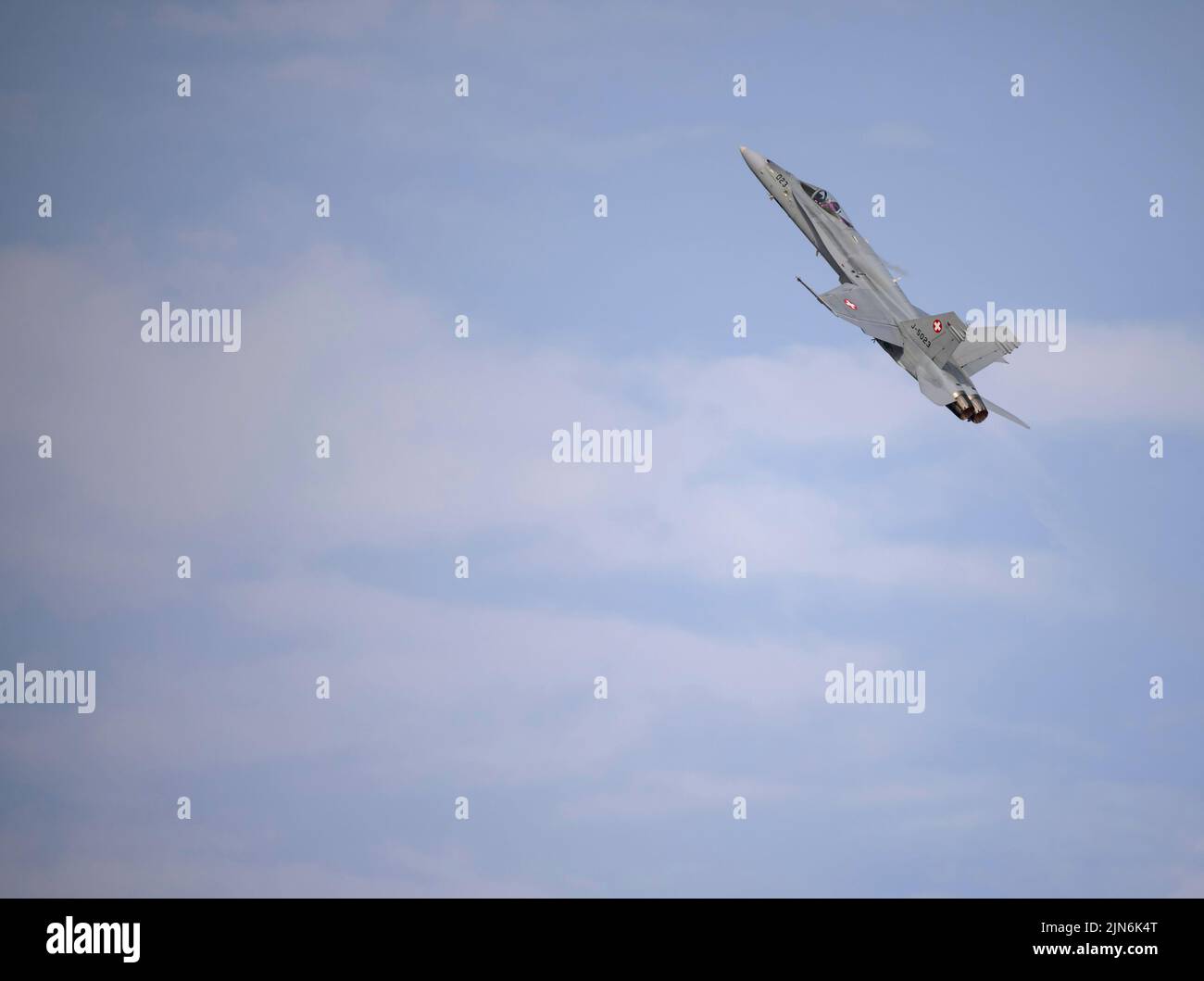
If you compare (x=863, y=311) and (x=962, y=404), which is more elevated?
(x=863, y=311)

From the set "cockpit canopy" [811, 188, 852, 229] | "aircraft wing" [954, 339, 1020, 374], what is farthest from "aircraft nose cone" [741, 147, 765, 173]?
"aircraft wing" [954, 339, 1020, 374]

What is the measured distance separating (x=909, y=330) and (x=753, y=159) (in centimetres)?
1539

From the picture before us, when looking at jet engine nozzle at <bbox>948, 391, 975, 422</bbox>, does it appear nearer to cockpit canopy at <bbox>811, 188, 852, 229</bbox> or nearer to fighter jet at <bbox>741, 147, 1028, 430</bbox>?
fighter jet at <bbox>741, 147, 1028, 430</bbox>

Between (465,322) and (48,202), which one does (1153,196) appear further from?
(48,202)

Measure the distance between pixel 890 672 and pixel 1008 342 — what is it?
2020cm

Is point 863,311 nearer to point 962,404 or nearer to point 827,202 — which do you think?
point 962,404

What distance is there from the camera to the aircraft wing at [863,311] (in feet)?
262

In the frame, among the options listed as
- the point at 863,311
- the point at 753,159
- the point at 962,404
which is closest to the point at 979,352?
the point at 962,404

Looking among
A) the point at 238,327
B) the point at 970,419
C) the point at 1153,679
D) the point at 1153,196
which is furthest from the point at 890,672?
the point at 238,327

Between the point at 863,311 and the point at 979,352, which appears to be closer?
the point at 979,352

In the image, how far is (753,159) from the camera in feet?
298

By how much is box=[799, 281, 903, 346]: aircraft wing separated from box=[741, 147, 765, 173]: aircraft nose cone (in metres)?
10.5

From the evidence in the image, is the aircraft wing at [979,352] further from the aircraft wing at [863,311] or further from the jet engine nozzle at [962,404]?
the aircraft wing at [863,311]

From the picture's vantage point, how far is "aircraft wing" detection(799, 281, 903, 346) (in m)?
79.9
